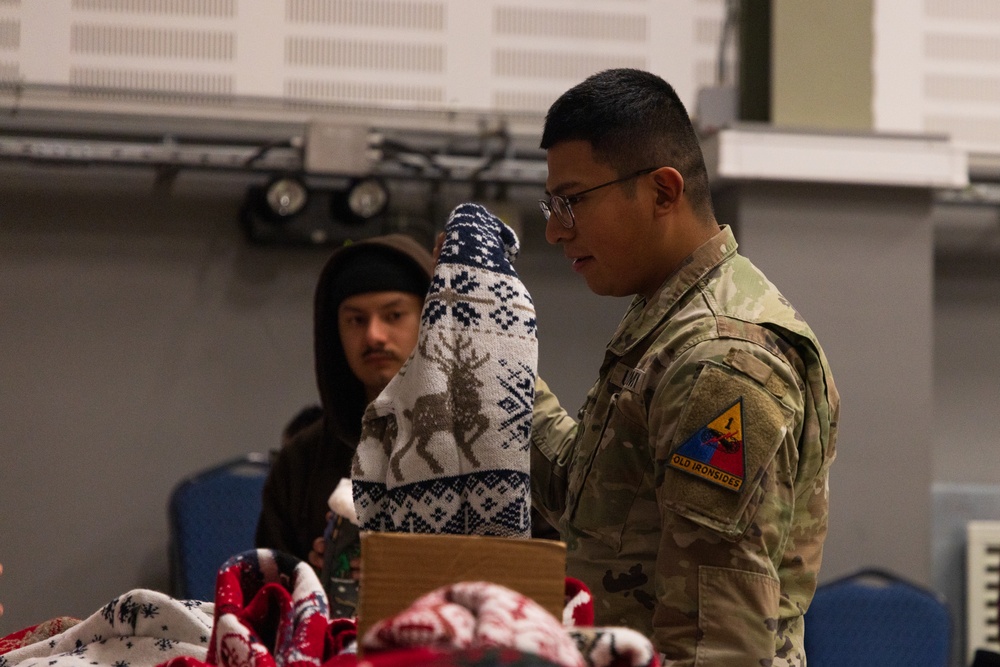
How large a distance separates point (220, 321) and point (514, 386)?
3211 millimetres

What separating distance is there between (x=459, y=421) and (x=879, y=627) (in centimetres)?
264

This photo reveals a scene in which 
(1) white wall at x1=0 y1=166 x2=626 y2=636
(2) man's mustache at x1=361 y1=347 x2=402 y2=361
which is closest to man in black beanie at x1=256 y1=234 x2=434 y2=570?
(2) man's mustache at x1=361 y1=347 x2=402 y2=361

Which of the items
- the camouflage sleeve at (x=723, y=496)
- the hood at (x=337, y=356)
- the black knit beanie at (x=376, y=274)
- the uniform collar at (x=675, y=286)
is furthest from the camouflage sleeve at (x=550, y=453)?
the black knit beanie at (x=376, y=274)

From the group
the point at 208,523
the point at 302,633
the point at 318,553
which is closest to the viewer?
the point at 302,633

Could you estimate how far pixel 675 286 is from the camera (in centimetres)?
139

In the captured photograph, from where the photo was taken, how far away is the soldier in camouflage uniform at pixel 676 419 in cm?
119

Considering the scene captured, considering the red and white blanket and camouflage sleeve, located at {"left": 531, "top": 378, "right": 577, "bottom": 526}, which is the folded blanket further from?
camouflage sleeve, located at {"left": 531, "top": 378, "right": 577, "bottom": 526}

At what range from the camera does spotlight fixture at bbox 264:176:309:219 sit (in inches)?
159

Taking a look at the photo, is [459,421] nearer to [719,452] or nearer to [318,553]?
[719,452]

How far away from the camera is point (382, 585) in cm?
92

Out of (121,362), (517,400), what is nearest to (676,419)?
(517,400)

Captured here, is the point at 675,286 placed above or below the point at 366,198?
below

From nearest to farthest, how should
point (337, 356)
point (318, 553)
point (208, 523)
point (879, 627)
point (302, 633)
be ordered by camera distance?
point (302, 633)
point (318, 553)
point (337, 356)
point (879, 627)
point (208, 523)

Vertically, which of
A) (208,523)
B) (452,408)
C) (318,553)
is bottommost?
(208,523)
